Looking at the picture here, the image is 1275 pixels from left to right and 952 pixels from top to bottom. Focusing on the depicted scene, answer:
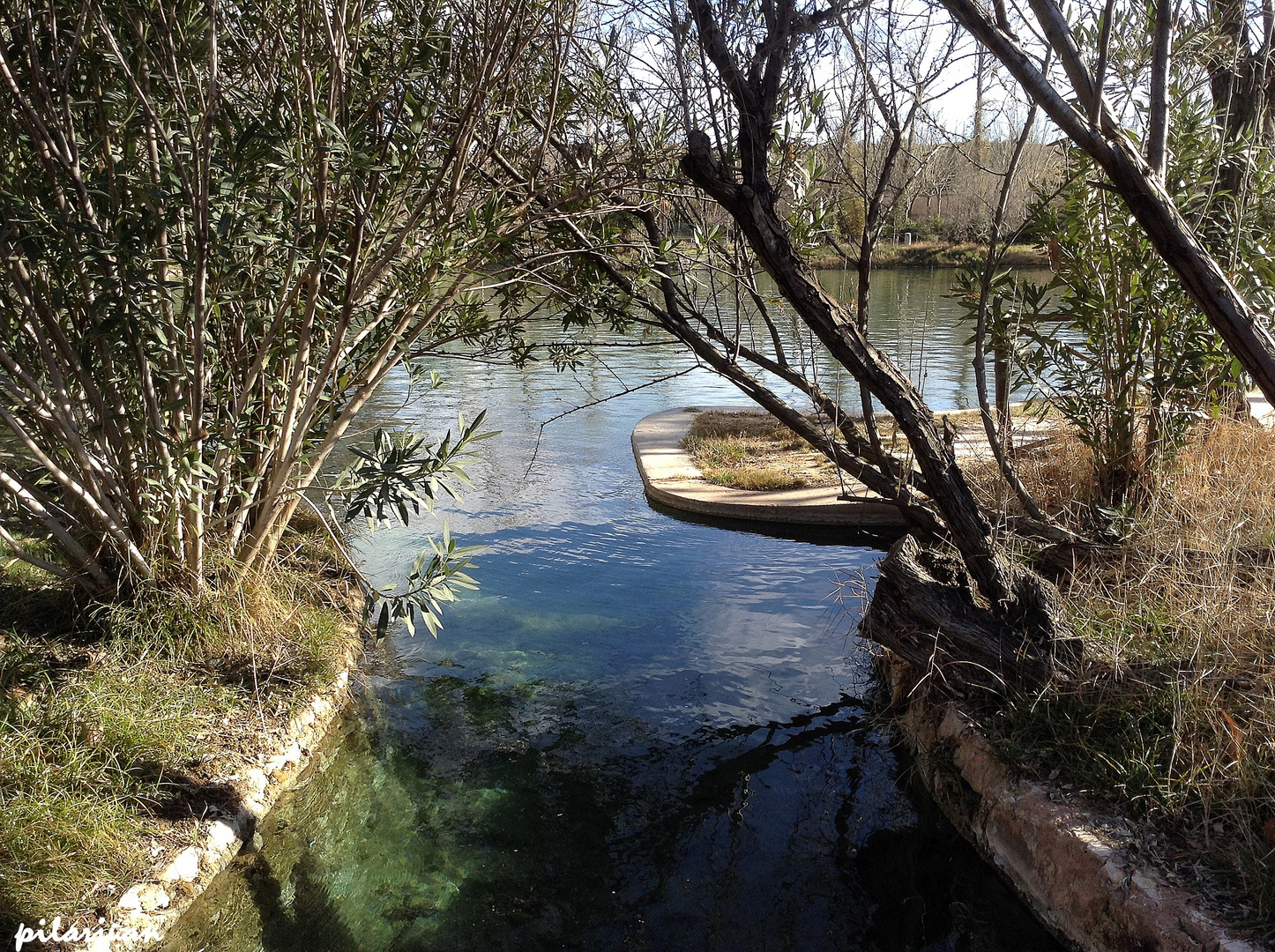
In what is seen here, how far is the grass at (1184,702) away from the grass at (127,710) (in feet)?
9.63

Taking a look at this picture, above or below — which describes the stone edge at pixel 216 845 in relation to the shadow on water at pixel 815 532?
above

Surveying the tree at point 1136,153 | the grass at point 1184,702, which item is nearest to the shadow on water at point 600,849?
the grass at point 1184,702

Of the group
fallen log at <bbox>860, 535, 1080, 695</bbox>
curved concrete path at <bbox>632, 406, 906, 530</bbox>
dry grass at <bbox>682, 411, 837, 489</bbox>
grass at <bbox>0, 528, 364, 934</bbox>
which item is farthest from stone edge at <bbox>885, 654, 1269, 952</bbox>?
dry grass at <bbox>682, 411, 837, 489</bbox>

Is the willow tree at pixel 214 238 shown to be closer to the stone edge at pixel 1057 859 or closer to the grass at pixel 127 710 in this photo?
the grass at pixel 127 710

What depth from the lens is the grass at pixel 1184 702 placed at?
2760 mm

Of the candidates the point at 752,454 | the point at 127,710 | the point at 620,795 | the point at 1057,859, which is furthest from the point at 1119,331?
the point at 127,710

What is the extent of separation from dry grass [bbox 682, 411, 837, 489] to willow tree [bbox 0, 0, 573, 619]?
14.2 ft

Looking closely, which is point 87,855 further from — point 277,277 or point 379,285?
point 379,285

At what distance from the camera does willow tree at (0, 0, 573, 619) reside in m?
3.24

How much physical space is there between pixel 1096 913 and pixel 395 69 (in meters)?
3.93

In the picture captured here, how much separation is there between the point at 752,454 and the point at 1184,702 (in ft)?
21.0

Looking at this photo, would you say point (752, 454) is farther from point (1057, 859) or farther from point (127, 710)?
point (127, 710)

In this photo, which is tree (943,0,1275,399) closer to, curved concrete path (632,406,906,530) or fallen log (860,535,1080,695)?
fallen log (860,535,1080,695)

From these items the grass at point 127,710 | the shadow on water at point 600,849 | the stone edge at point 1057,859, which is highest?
the grass at point 127,710
